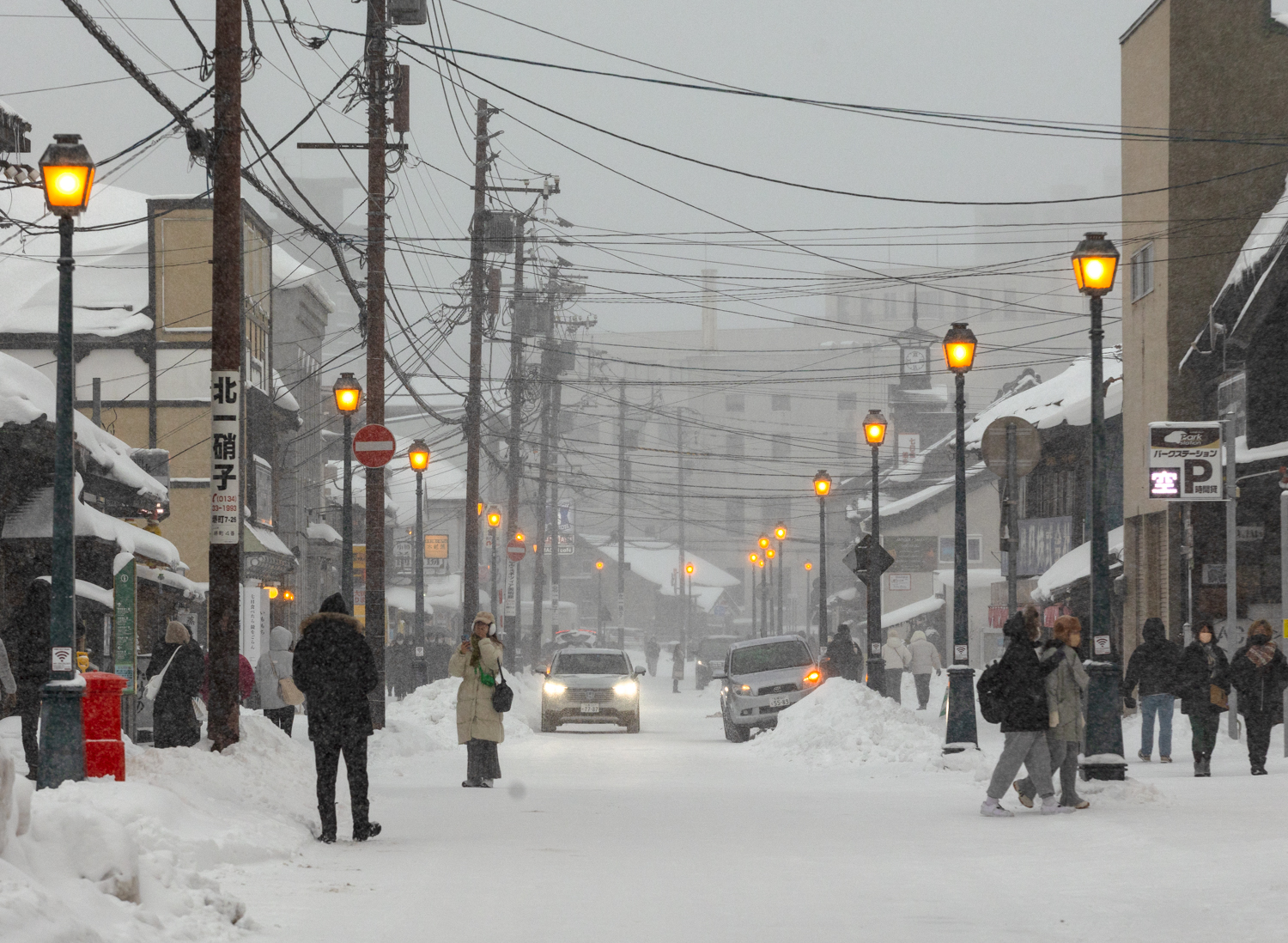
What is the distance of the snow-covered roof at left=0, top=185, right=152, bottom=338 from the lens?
4275 cm

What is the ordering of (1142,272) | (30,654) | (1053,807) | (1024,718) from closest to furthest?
1. (1024,718)
2. (1053,807)
3. (30,654)
4. (1142,272)

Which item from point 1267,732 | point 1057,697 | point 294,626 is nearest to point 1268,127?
point 1267,732

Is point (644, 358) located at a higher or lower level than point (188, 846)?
higher

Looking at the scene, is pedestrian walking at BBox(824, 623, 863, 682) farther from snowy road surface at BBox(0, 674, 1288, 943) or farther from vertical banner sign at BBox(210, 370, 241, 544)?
vertical banner sign at BBox(210, 370, 241, 544)

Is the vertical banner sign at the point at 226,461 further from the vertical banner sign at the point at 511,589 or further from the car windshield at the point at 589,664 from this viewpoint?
the vertical banner sign at the point at 511,589

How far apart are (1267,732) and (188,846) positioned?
12693 millimetres

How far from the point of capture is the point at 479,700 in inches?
696

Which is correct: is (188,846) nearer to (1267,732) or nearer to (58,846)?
(58,846)

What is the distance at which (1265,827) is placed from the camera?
13.4m

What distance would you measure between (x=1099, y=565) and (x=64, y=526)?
9.41 metres

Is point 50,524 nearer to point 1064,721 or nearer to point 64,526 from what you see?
point 64,526

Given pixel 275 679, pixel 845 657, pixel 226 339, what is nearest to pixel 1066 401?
pixel 845 657

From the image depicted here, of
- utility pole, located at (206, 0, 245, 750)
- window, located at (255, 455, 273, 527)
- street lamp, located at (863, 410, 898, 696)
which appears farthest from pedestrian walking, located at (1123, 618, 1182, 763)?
window, located at (255, 455, 273, 527)

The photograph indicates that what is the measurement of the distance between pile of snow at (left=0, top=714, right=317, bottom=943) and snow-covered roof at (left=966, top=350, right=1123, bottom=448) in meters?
20.5
